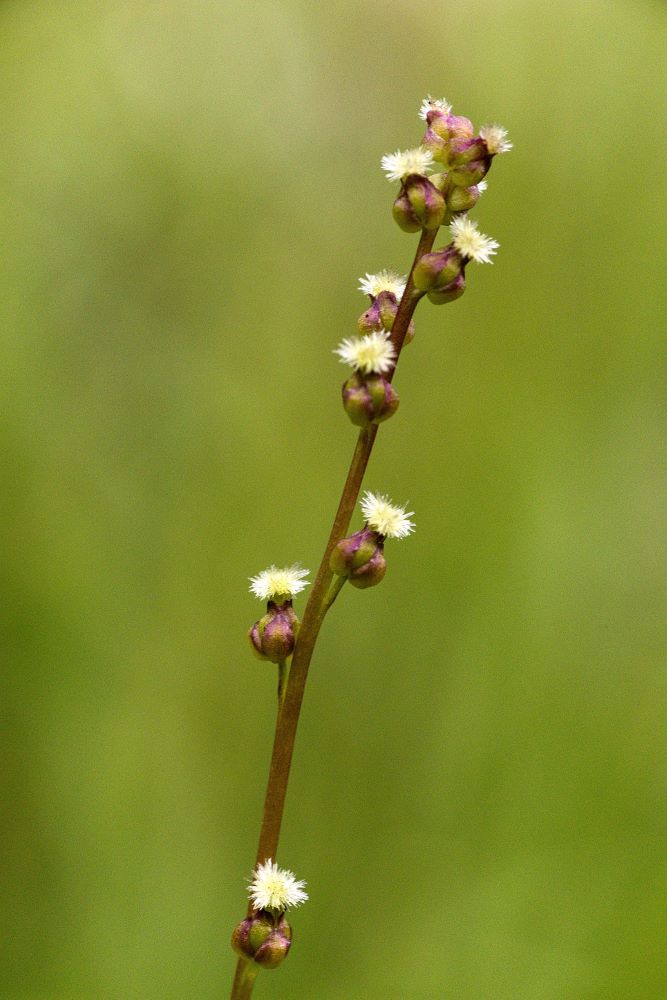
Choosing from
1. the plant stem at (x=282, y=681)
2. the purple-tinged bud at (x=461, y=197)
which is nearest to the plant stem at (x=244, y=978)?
the plant stem at (x=282, y=681)

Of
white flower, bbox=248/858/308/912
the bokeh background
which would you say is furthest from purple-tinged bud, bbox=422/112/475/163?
the bokeh background

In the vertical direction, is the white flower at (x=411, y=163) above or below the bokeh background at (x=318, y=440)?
below

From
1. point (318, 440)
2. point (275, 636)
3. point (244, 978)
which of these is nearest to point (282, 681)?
point (275, 636)

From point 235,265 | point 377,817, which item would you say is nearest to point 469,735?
point 377,817

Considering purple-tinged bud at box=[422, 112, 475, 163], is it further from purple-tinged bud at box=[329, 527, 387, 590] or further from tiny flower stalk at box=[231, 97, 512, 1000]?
purple-tinged bud at box=[329, 527, 387, 590]

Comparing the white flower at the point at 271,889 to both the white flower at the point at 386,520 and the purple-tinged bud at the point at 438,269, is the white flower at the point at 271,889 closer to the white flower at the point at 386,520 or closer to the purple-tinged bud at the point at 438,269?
the white flower at the point at 386,520

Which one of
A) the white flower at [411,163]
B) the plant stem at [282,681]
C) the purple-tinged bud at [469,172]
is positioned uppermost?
the purple-tinged bud at [469,172]

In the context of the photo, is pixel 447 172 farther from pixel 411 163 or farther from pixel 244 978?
pixel 244 978
